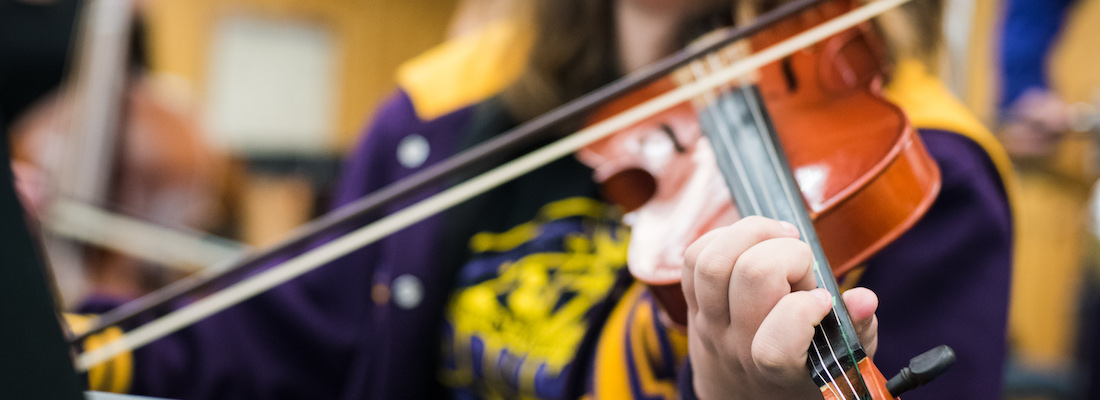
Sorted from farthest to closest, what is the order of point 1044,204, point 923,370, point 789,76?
1. point 1044,204
2. point 789,76
3. point 923,370

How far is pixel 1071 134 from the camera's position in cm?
94

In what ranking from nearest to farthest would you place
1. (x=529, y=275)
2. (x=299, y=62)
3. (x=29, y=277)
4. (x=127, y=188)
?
(x=29, y=277) → (x=529, y=275) → (x=127, y=188) → (x=299, y=62)

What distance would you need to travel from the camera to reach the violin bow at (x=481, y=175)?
16.4 inches

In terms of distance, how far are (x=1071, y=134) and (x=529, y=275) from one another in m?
0.78

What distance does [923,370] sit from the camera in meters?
0.21

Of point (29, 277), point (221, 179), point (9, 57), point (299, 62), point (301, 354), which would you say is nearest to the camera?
point (29, 277)

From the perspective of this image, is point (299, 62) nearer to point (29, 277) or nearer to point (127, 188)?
point (127, 188)

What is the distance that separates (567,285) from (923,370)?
31cm

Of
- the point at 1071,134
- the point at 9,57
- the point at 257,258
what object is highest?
the point at 9,57

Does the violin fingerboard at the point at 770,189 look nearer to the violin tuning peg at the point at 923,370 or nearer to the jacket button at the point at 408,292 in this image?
the violin tuning peg at the point at 923,370

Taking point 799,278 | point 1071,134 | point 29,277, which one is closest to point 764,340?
point 799,278

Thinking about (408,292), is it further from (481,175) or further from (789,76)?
(789,76)

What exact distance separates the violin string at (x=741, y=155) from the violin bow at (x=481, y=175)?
0.01 metres

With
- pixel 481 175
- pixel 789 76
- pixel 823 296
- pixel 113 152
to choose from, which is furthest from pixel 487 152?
pixel 113 152
